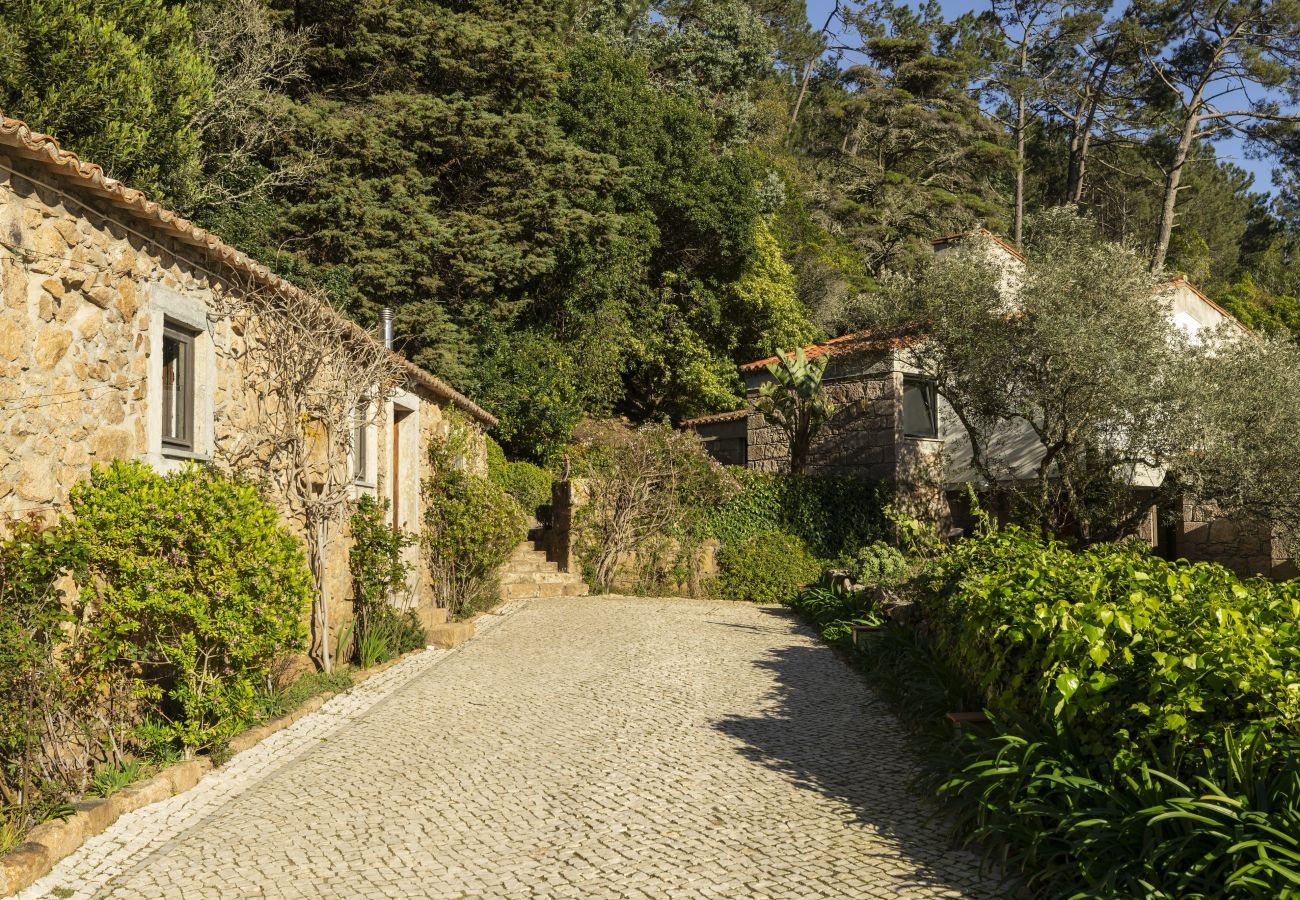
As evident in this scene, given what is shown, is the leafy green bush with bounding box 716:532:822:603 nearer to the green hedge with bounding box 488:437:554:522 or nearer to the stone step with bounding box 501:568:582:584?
the stone step with bounding box 501:568:582:584

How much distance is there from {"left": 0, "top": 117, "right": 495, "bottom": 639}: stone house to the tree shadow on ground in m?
4.73

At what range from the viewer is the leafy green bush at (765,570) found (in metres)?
16.8

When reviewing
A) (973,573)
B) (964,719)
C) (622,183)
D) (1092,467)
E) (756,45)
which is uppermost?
(756,45)

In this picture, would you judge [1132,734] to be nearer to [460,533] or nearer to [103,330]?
[103,330]

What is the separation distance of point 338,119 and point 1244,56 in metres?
24.2

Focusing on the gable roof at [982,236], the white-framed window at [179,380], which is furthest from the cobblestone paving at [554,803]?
the gable roof at [982,236]

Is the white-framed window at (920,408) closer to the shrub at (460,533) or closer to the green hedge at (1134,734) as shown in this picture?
the shrub at (460,533)

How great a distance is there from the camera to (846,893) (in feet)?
14.8

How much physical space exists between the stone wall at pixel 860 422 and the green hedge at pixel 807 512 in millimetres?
1259

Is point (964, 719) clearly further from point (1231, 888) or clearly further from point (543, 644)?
point (543, 644)

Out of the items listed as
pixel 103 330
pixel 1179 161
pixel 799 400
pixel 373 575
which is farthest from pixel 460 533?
pixel 1179 161

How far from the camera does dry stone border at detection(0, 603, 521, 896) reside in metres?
4.52

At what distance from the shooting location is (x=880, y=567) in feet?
43.3

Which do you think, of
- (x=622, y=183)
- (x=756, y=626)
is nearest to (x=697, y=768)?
(x=756, y=626)
